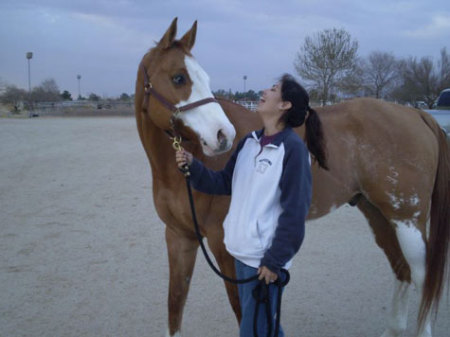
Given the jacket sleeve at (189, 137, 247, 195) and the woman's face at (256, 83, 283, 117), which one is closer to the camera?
the woman's face at (256, 83, 283, 117)

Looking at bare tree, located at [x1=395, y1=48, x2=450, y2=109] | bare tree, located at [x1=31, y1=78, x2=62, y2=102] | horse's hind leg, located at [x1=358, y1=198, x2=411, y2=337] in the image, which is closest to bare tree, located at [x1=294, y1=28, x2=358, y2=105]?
bare tree, located at [x1=395, y1=48, x2=450, y2=109]

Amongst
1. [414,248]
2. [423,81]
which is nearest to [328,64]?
[423,81]

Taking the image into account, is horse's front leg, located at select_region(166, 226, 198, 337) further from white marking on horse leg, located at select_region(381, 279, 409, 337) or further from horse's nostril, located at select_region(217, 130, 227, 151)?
white marking on horse leg, located at select_region(381, 279, 409, 337)

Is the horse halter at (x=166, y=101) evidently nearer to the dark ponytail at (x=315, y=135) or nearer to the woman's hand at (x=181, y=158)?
the woman's hand at (x=181, y=158)

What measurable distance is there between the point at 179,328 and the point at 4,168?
24.5 feet

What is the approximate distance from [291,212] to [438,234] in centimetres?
186

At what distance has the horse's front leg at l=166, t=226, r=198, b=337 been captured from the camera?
2299 mm

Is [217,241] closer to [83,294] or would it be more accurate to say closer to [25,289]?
[83,294]

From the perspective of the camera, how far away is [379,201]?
2.63m

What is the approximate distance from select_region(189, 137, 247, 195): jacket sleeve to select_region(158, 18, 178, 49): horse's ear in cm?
68

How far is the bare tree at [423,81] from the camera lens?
25709 millimetres

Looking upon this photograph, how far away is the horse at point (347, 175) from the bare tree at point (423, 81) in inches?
1012

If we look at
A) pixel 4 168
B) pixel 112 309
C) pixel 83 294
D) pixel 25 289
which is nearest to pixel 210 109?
pixel 112 309

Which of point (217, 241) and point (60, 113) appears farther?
point (60, 113)
